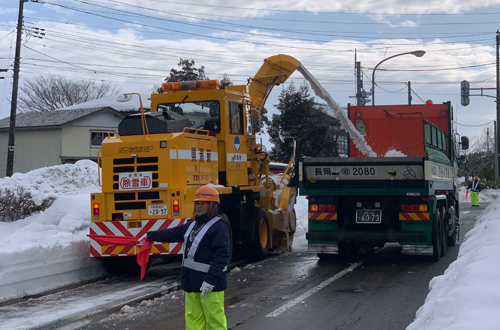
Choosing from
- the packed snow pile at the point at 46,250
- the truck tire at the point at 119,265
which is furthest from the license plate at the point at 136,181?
the packed snow pile at the point at 46,250

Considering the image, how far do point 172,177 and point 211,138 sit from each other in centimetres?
171

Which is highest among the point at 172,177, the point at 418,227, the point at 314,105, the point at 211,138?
the point at 314,105

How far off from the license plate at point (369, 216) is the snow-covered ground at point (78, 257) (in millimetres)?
1725

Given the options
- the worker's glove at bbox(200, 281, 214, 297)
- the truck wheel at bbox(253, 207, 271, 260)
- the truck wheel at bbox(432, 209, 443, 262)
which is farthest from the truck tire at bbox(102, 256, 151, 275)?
the worker's glove at bbox(200, 281, 214, 297)

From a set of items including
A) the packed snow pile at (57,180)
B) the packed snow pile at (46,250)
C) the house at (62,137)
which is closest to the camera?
the packed snow pile at (46,250)

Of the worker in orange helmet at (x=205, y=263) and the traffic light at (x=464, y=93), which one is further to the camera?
the traffic light at (x=464, y=93)

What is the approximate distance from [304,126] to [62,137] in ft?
53.6

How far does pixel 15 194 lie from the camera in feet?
53.5

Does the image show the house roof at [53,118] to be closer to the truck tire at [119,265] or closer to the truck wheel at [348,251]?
the truck tire at [119,265]

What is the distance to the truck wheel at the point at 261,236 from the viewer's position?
41.9 ft

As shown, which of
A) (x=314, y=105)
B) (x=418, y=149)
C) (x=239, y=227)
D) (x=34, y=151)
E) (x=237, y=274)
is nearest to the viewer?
(x=237, y=274)

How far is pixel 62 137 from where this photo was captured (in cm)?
3881

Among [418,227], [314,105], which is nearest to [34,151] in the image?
[314,105]

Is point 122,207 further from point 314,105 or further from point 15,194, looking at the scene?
point 314,105
